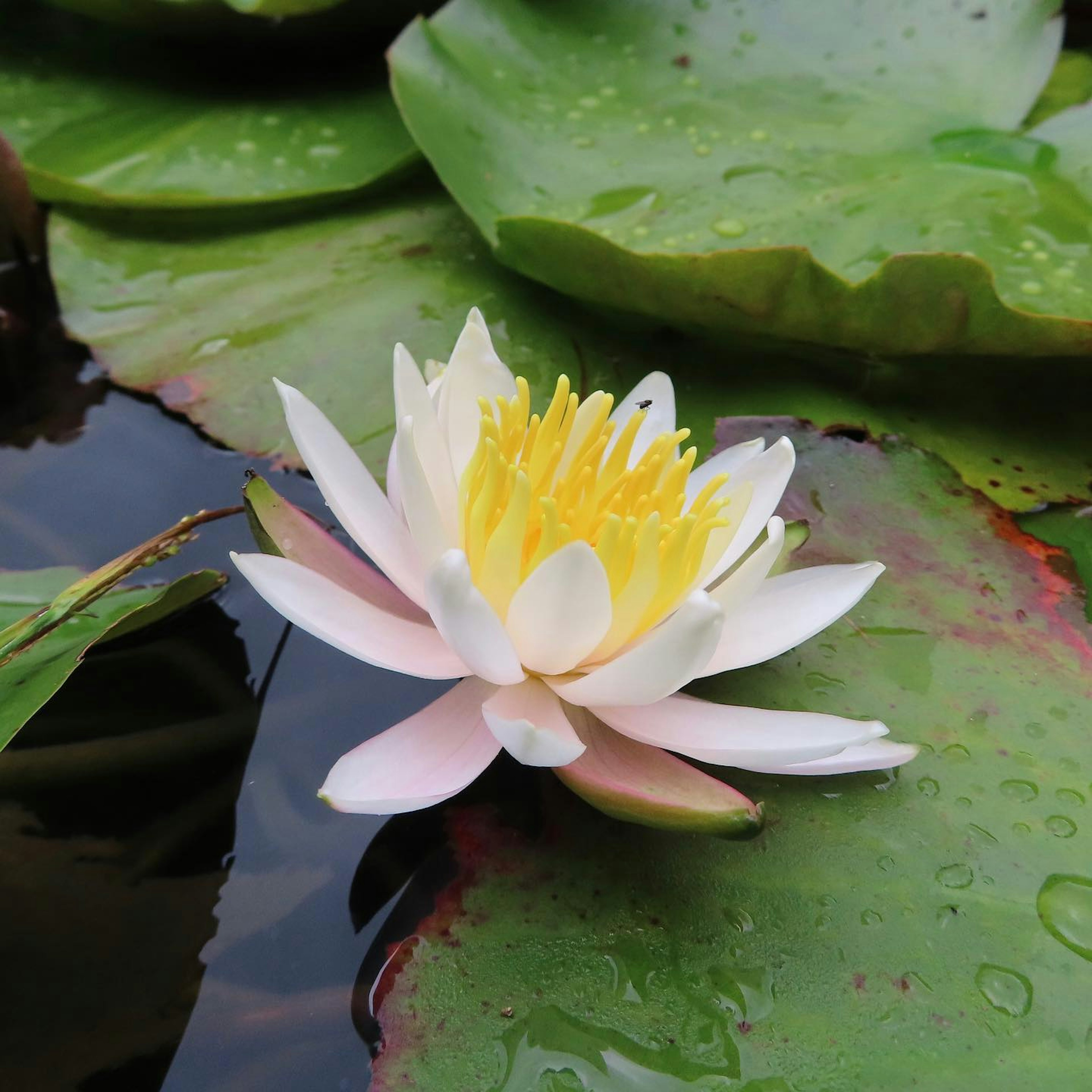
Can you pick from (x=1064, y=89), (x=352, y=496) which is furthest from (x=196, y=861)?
(x=1064, y=89)

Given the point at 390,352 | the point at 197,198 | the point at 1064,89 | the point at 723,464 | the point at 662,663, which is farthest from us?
the point at 1064,89

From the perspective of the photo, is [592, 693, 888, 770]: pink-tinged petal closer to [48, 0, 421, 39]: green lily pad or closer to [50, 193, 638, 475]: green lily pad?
[50, 193, 638, 475]: green lily pad

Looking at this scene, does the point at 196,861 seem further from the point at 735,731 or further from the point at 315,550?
the point at 735,731

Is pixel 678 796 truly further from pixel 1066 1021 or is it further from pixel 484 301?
pixel 484 301

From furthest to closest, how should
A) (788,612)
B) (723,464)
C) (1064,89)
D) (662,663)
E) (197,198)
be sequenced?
(1064,89), (197,198), (723,464), (788,612), (662,663)

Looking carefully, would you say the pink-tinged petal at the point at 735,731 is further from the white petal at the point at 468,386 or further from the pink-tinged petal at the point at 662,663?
the white petal at the point at 468,386

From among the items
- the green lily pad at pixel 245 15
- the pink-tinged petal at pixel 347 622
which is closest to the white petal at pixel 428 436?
the pink-tinged petal at pixel 347 622

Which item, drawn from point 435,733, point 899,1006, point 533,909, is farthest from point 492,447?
point 899,1006
